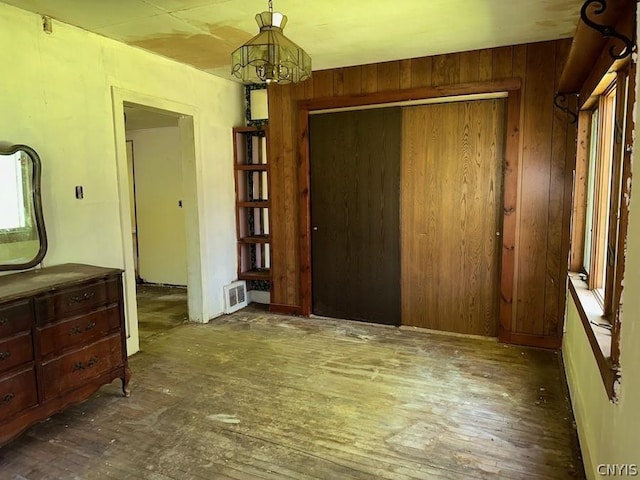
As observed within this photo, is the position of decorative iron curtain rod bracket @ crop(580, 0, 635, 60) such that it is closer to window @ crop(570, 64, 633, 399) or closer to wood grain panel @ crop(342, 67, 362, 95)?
window @ crop(570, 64, 633, 399)

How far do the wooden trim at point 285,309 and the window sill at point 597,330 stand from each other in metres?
2.61

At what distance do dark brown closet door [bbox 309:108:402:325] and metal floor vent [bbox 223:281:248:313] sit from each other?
0.91m

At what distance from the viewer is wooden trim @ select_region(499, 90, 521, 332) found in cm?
358

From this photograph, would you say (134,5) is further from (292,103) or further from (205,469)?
(205,469)

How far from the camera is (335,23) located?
3.02m

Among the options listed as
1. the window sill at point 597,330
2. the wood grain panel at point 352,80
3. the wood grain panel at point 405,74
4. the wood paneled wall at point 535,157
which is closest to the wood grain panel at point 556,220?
the wood paneled wall at point 535,157

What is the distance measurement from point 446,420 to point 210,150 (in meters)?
3.33

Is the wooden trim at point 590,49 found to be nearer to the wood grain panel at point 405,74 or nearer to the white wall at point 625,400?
the white wall at point 625,400

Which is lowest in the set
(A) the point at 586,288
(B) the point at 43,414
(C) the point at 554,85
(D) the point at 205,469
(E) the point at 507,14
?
(D) the point at 205,469

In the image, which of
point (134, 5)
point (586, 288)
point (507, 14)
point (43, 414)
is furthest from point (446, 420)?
point (134, 5)

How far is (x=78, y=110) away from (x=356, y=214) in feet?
8.18

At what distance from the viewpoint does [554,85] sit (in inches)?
136

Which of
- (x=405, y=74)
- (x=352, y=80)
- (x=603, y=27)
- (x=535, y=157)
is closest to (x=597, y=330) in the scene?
(x=603, y=27)

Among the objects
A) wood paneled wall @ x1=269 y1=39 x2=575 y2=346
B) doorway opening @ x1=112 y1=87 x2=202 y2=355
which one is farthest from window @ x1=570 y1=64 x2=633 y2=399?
doorway opening @ x1=112 y1=87 x2=202 y2=355
